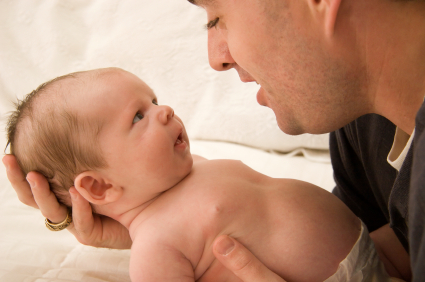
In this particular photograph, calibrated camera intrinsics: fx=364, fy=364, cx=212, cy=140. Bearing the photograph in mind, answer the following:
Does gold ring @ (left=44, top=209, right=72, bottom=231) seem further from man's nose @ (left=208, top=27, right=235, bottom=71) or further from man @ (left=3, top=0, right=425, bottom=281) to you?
man's nose @ (left=208, top=27, right=235, bottom=71)

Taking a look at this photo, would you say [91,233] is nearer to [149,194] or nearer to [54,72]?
[149,194]

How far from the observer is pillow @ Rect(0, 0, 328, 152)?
2.01 meters

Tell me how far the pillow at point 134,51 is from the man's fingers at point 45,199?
1.00m

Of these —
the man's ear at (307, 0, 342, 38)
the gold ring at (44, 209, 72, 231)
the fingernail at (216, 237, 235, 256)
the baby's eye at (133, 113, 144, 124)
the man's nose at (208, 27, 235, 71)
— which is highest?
the man's ear at (307, 0, 342, 38)

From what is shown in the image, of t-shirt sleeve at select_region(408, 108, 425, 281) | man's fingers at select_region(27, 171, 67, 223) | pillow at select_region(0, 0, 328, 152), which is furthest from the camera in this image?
pillow at select_region(0, 0, 328, 152)

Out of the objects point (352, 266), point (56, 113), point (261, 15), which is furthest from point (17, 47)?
point (352, 266)

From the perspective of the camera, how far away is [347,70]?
0.84 m

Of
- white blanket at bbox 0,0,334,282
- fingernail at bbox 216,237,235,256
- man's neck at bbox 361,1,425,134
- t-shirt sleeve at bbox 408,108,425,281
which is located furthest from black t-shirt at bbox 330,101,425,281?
white blanket at bbox 0,0,334,282

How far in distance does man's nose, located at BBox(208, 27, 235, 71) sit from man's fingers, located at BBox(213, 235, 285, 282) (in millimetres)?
482

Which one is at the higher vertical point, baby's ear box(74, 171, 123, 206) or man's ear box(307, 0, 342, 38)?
man's ear box(307, 0, 342, 38)

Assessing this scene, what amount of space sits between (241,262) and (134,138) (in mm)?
413

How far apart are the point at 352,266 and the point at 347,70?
49 centimetres

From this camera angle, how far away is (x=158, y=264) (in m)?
0.88

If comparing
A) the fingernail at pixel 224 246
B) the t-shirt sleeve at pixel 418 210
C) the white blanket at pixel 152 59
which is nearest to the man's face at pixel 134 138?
the fingernail at pixel 224 246
